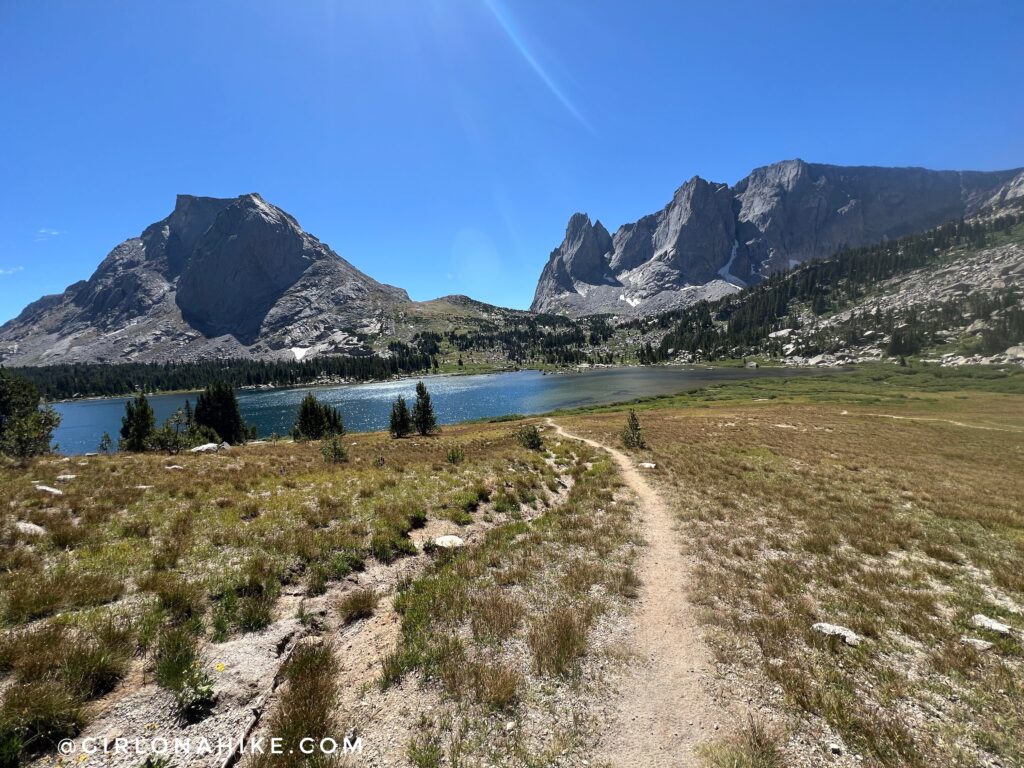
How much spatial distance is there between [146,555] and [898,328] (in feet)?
796

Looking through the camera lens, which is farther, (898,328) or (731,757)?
(898,328)

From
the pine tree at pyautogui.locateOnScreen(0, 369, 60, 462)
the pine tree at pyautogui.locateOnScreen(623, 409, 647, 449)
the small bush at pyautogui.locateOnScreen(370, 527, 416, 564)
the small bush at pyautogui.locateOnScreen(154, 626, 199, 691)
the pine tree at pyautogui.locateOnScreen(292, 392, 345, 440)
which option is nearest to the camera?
the small bush at pyautogui.locateOnScreen(154, 626, 199, 691)

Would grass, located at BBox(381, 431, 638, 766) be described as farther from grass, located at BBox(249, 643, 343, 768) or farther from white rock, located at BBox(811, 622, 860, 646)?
white rock, located at BBox(811, 622, 860, 646)

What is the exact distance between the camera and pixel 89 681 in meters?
5.68

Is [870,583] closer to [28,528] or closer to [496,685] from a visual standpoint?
[496,685]

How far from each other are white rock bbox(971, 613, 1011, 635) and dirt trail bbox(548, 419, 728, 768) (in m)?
6.31

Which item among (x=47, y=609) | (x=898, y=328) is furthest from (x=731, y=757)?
(x=898, y=328)

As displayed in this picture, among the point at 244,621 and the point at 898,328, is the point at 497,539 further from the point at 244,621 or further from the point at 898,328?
the point at 898,328

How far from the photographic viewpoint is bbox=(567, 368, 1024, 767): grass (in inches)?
249

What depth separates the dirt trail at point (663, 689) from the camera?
587 centimetres


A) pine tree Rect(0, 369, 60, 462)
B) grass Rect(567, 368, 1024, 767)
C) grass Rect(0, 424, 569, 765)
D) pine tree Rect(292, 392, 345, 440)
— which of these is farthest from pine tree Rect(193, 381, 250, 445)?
grass Rect(567, 368, 1024, 767)

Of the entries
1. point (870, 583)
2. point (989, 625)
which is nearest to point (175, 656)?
point (870, 583)

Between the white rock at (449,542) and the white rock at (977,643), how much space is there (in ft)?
41.7

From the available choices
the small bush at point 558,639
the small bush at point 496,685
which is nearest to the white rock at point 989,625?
the small bush at point 558,639
